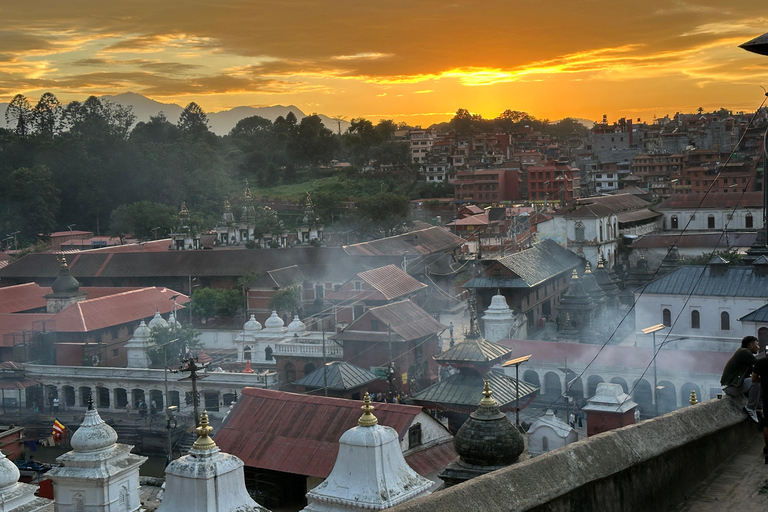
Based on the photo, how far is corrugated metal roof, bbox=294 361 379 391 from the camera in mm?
24781

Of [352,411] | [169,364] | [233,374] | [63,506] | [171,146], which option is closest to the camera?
[352,411]

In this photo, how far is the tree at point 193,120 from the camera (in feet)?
364

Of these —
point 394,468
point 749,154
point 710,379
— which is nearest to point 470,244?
point 749,154

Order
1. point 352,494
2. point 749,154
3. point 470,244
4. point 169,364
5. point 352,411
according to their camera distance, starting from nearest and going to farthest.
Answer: point 352,494
point 352,411
point 169,364
point 470,244
point 749,154

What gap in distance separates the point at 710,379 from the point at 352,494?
14504mm

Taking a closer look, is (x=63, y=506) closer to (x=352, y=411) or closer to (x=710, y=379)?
(x=352, y=411)

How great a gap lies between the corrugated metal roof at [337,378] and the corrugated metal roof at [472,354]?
4.99 m

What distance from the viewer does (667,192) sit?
82.0 metres

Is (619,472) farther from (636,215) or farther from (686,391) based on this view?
(636,215)

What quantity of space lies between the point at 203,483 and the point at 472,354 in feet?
28.1

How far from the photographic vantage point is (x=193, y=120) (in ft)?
370

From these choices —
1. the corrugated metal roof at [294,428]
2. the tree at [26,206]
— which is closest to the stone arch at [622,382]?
the corrugated metal roof at [294,428]

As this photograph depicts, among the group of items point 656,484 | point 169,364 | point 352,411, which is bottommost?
point 169,364

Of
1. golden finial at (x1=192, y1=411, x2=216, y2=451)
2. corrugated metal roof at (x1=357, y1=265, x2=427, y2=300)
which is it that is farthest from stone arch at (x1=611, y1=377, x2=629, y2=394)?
golden finial at (x1=192, y1=411, x2=216, y2=451)
